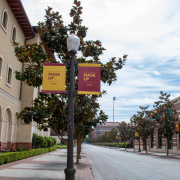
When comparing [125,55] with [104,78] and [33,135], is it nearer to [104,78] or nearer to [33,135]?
[104,78]

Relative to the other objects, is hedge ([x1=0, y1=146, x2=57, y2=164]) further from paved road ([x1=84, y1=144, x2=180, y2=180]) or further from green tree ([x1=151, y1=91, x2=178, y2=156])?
green tree ([x1=151, y1=91, x2=178, y2=156])

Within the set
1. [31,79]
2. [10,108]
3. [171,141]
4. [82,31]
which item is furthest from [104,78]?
[171,141]

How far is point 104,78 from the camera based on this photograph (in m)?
9.76

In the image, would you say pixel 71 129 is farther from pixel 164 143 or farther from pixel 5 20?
pixel 164 143

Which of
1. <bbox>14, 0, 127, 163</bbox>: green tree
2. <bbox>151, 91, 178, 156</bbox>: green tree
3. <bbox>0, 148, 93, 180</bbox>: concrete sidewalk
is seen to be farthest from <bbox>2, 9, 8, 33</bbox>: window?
<bbox>151, 91, 178, 156</bbox>: green tree

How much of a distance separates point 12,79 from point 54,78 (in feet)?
53.9

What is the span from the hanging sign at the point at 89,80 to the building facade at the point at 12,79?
13432 mm

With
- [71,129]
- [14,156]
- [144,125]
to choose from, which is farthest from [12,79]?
[144,125]

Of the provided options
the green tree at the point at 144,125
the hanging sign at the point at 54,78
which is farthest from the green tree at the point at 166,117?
the hanging sign at the point at 54,78

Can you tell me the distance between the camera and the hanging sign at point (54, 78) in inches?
255

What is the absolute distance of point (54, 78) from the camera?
6582 mm

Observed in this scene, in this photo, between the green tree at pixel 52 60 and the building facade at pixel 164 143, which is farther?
the building facade at pixel 164 143

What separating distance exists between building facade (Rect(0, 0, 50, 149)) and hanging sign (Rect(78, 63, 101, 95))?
13432 mm

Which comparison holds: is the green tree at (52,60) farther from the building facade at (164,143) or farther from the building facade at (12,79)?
the building facade at (164,143)
